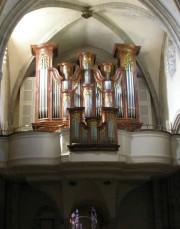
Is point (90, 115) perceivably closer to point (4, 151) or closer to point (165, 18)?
point (4, 151)

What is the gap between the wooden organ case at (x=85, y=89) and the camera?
600 inches

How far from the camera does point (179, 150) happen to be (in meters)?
13.9

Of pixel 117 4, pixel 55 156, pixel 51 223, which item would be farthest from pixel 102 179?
pixel 117 4

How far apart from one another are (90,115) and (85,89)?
102cm

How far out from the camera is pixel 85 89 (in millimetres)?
15625

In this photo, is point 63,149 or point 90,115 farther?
point 90,115

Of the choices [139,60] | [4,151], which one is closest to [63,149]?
[4,151]

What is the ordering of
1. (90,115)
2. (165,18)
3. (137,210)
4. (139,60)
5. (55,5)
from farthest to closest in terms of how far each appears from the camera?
(139,60), (137,210), (55,5), (90,115), (165,18)

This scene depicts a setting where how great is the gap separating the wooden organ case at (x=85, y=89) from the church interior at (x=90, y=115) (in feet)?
0.12

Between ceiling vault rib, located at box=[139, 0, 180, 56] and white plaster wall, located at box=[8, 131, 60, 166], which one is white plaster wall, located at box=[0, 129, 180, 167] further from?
ceiling vault rib, located at box=[139, 0, 180, 56]

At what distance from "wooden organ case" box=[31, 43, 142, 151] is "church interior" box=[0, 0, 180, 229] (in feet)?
0.12

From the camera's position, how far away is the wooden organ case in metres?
15.2

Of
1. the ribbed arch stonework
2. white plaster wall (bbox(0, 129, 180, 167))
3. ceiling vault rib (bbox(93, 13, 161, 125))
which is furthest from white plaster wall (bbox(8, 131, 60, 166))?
ceiling vault rib (bbox(93, 13, 161, 125))

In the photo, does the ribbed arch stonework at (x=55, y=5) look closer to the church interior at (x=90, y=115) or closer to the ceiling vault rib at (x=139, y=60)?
the church interior at (x=90, y=115)
